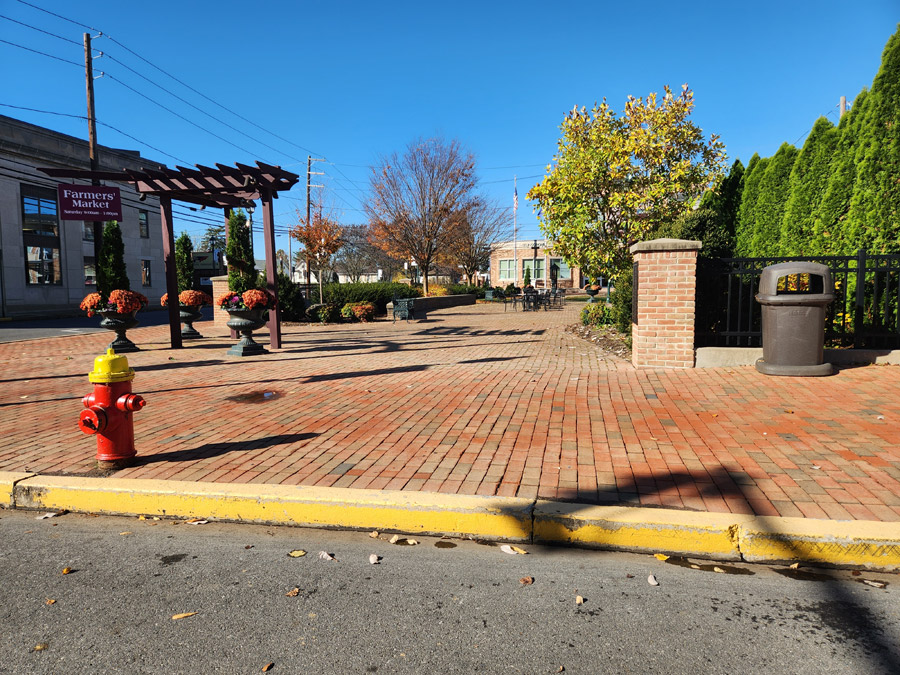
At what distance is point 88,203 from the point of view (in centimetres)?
1962

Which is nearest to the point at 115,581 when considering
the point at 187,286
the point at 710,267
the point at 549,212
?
the point at 710,267

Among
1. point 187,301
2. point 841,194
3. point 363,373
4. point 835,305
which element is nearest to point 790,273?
point 835,305

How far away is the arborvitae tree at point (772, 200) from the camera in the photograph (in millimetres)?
11734

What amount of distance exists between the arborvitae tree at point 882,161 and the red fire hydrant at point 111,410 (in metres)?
9.68

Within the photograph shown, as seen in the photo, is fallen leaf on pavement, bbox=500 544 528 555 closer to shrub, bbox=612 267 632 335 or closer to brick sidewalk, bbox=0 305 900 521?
brick sidewalk, bbox=0 305 900 521

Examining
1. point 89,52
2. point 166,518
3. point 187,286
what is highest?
point 89,52

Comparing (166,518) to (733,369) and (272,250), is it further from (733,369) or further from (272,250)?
(272,250)

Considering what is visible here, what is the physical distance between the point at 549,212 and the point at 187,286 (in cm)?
1111

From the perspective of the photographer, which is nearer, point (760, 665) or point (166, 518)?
point (760, 665)

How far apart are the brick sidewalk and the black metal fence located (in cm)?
83

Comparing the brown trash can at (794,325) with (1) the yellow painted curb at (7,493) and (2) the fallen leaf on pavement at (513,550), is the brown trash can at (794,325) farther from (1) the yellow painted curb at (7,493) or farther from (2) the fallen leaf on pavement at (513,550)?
(1) the yellow painted curb at (7,493)

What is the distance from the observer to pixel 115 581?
9.26 ft

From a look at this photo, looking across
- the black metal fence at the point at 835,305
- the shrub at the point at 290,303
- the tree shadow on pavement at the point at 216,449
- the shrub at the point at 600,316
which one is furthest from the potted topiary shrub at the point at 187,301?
the black metal fence at the point at 835,305

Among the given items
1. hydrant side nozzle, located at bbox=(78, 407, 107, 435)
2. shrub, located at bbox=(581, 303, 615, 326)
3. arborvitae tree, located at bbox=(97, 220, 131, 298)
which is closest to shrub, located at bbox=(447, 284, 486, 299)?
shrub, located at bbox=(581, 303, 615, 326)
